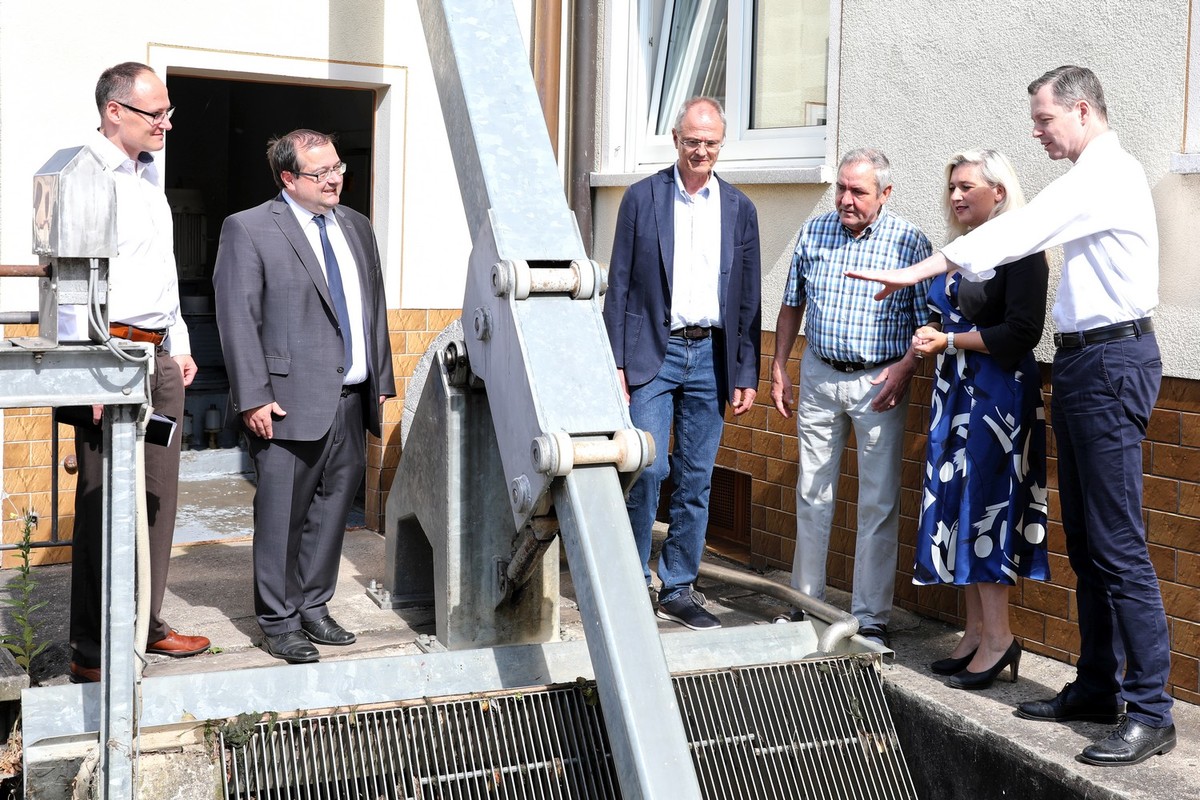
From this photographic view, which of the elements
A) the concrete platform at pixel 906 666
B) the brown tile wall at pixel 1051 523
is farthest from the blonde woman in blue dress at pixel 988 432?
the brown tile wall at pixel 1051 523

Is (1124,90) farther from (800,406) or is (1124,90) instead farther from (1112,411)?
(800,406)

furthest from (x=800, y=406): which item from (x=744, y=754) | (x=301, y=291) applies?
(x=301, y=291)

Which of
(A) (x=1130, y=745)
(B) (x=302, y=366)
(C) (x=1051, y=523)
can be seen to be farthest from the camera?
(C) (x=1051, y=523)

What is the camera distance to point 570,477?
348 cm

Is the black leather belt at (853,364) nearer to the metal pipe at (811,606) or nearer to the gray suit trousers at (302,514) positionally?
the metal pipe at (811,606)

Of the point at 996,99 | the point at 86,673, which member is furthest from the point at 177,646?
the point at 996,99

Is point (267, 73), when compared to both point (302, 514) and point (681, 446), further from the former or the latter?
point (681, 446)

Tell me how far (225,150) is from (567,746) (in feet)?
27.2

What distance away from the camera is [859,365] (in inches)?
184

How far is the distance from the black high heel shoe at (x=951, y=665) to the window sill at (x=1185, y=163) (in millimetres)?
1697

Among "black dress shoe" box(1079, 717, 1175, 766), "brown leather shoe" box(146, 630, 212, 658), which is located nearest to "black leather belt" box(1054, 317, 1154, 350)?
"black dress shoe" box(1079, 717, 1175, 766)

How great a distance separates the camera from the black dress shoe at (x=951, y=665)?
440cm

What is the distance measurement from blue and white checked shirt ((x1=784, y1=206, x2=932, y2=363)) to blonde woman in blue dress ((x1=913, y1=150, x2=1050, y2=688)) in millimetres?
269

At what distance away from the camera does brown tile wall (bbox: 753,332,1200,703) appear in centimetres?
420
